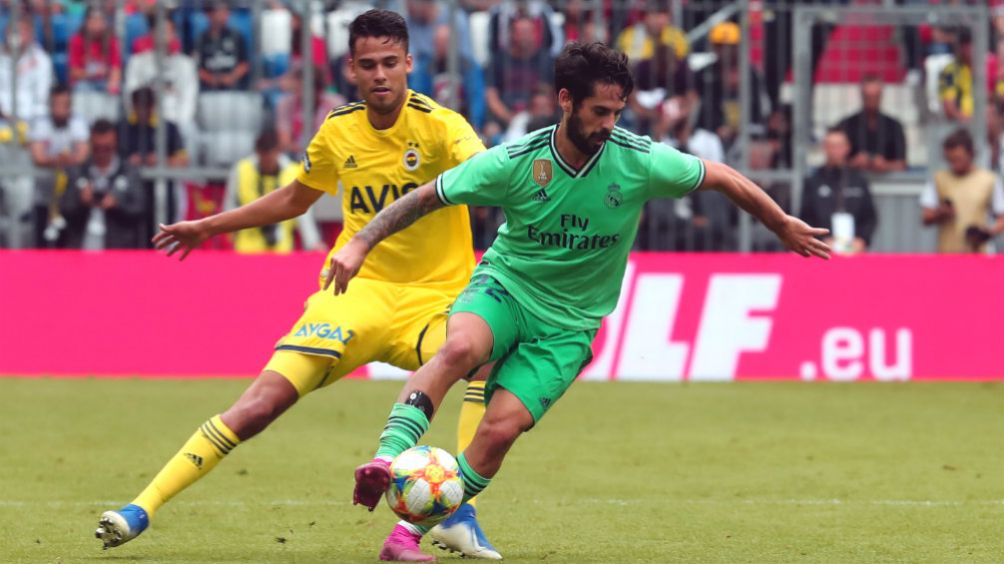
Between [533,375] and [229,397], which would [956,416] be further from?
[533,375]

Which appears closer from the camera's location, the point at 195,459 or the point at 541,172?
the point at 541,172

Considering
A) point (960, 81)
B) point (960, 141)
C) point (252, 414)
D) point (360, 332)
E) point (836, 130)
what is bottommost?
point (960, 141)

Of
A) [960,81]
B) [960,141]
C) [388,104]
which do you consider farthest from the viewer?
[960,81]

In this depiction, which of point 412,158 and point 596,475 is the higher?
point 412,158

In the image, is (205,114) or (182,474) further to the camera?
(205,114)

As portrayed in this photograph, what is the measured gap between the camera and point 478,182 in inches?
283

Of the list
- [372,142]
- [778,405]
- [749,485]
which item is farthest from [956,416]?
[372,142]

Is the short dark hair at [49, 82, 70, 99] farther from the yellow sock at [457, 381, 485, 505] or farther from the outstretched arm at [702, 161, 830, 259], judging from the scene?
the outstretched arm at [702, 161, 830, 259]

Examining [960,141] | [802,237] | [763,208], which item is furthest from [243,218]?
[960,141]

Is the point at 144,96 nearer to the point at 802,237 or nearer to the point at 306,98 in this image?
the point at 306,98

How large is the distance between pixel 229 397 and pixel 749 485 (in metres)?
5.59

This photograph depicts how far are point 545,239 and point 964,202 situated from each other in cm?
1076

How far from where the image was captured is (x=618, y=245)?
7453 mm

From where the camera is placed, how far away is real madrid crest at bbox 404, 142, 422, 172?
8.21 m
